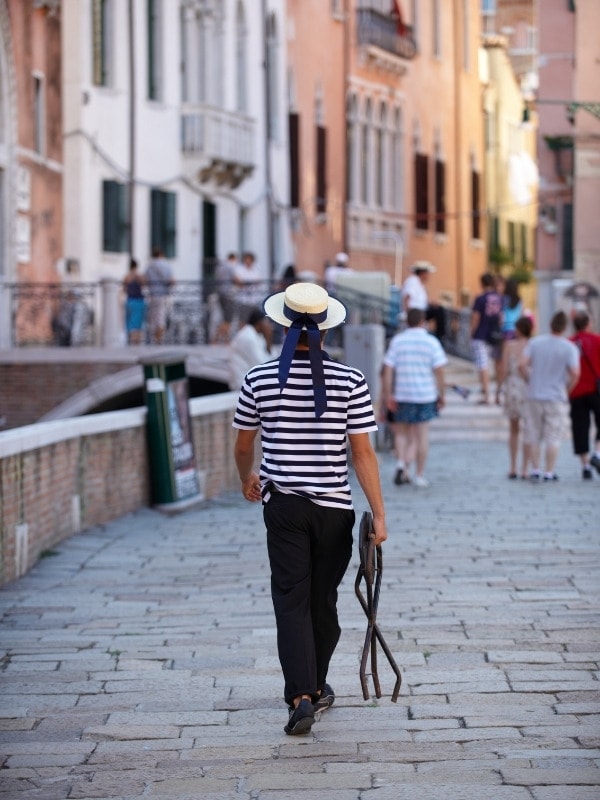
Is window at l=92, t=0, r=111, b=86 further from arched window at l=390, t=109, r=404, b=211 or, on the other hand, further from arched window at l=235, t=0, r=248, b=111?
arched window at l=390, t=109, r=404, b=211

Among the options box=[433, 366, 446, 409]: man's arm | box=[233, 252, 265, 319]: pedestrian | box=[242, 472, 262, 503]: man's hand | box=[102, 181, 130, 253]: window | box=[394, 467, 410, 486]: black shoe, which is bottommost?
box=[394, 467, 410, 486]: black shoe

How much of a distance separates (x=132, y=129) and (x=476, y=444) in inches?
430

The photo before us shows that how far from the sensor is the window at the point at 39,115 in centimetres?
3109

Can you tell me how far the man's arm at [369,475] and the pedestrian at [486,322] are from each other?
20.7 m

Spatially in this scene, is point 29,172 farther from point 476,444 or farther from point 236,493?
point 236,493

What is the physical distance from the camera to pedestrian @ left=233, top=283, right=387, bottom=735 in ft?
25.2

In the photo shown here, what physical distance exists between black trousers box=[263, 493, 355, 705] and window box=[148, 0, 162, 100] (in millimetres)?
27755

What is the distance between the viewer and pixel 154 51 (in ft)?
116

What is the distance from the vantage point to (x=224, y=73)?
38094 mm

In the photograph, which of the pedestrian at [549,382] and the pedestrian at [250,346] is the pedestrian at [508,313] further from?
the pedestrian at [250,346]

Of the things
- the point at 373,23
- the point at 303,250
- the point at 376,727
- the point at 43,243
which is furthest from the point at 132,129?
the point at 376,727

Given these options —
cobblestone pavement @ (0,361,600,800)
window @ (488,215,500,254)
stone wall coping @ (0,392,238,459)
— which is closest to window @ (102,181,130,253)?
stone wall coping @ (0,392,238,459)

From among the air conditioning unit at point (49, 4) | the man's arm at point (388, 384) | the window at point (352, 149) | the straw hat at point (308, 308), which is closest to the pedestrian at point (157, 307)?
the air conditioning unit at point (49, 4)

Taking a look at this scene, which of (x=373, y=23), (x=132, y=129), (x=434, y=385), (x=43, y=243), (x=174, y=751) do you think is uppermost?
(x=373, y=23)
